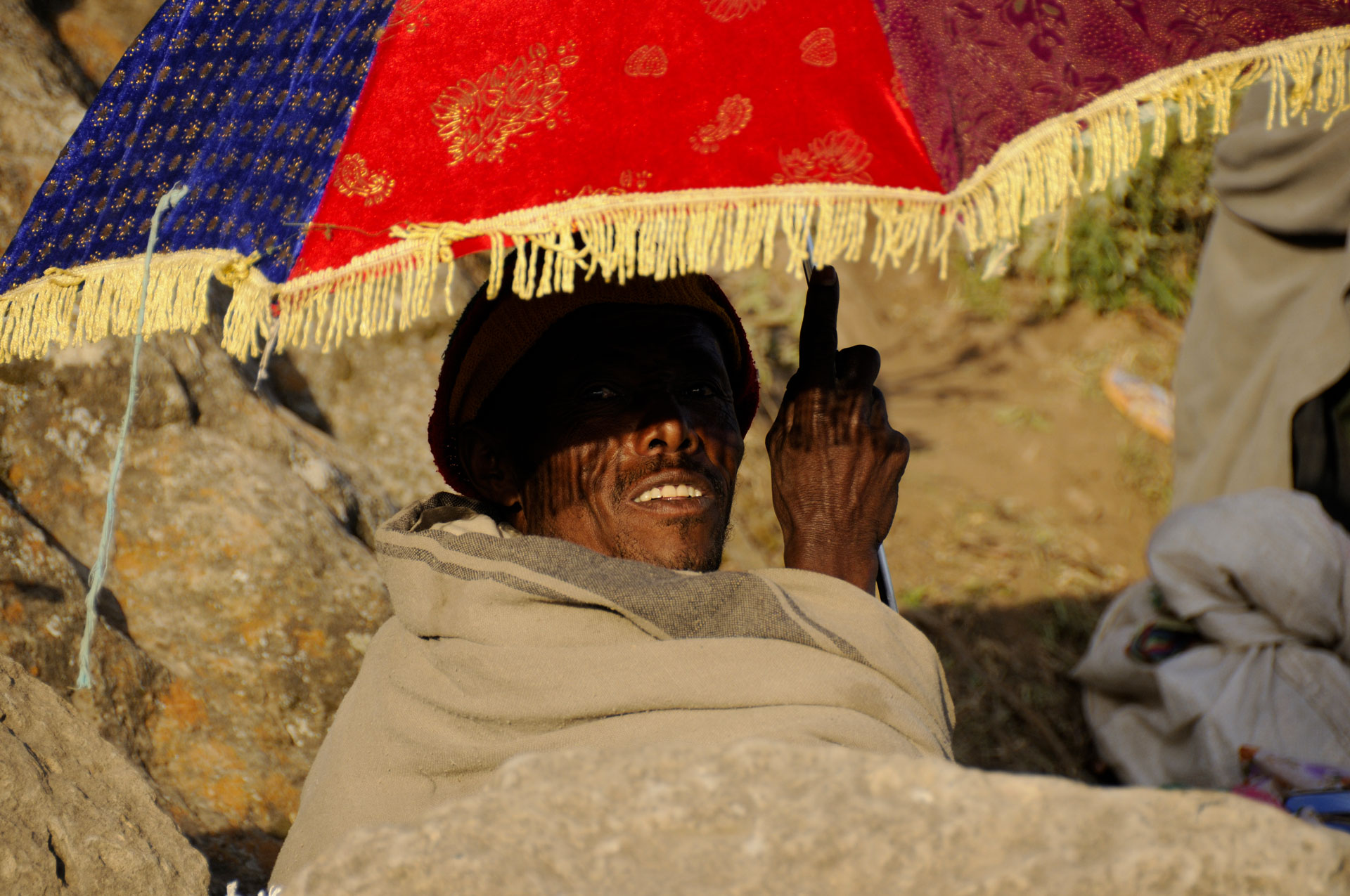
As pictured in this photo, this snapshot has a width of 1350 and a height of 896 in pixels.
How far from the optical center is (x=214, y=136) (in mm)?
1818

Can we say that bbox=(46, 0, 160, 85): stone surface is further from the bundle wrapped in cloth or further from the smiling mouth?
the bundle wrapped in cloth

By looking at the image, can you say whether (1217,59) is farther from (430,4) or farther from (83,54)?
(83,54)

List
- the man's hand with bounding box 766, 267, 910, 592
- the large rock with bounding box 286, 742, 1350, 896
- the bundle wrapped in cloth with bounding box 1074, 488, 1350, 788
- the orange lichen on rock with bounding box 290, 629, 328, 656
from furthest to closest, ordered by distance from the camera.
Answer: the bundle wrapped in cloth with bounding box 1074, 488, 1350, 788 < the orange lichen on rock with bounding box 290, 629, 328, 656 < the man's hand with bounding box 766, 267, 910, 592 < the large rock with bounding box 286, 742, 1350, 896

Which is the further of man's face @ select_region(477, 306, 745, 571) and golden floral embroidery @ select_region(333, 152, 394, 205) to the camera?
man's face @ select_region(477, 306, 745, 571)

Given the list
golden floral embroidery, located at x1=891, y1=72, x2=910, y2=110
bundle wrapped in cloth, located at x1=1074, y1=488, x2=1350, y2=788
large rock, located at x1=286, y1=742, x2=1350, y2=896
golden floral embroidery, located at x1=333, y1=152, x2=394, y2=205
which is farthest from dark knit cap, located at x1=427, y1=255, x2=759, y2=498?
bundle wrapped in cloth, located at x1=1074, y1=488, x2=1350, y2=788

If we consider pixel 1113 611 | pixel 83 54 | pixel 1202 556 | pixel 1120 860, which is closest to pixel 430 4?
pixel 1120 860

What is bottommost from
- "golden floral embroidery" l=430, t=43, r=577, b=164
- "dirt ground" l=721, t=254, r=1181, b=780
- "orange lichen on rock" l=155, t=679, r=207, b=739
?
"dirt ground" l=721, t=254, r=1181, b=780

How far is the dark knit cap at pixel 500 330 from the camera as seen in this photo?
2135 millimetres

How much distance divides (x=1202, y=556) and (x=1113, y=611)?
0.68 meters

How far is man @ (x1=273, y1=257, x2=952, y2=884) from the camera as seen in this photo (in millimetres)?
1622

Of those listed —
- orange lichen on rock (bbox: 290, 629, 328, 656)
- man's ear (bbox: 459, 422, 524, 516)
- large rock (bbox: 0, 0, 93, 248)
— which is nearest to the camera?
man's ear (bbox: 459, 422, 524, 516)

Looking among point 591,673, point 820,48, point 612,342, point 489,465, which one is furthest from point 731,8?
point 489,465

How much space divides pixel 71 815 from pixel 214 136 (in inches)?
46.0

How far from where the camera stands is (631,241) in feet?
4.82
